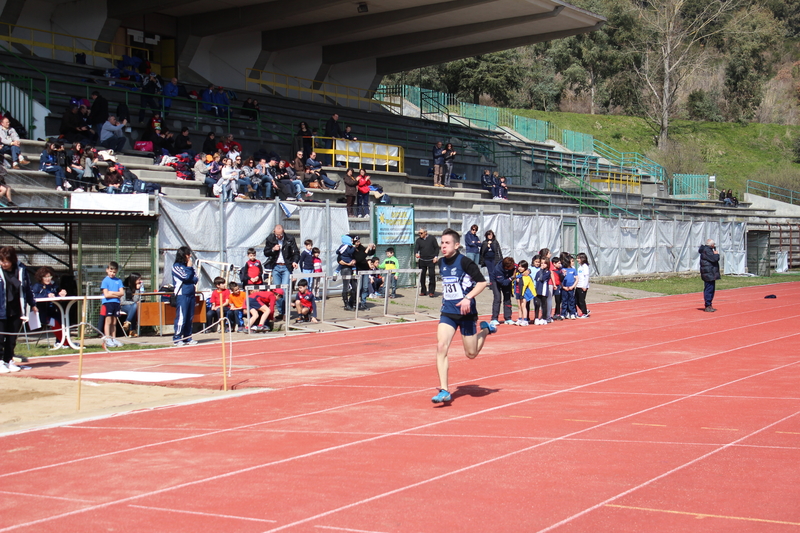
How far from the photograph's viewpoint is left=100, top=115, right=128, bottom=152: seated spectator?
2402 centimetres

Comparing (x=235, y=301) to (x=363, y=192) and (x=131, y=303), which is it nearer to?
(x=131, y=303)

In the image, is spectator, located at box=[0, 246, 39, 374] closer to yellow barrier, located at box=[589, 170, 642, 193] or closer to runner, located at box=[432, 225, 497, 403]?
runner, located at box=[432, 225, 497, 403]

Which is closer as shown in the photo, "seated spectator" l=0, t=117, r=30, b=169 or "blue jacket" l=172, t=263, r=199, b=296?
"blue jacket" l=172, t=263, r=199, b=296

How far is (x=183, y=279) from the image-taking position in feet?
57.3

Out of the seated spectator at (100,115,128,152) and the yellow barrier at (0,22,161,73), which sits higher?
the yellow barrier at (0,22,161,73)

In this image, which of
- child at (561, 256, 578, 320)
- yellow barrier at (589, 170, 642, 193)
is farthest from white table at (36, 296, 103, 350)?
yellow barrier at (589, 170, 642, 193)

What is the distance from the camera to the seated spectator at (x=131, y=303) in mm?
18641

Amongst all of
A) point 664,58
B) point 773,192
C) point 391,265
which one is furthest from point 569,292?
point 664,58

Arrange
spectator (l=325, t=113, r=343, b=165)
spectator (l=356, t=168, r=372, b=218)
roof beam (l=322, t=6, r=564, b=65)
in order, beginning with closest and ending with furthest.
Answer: spectator (l=356, t=168, r=372, b=218)
spectator (l=325, t=113, r=343, b=165)
roof beam (l=322, t=6, r=564, b=65)

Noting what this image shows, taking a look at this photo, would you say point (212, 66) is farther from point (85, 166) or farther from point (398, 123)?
point (85, 166)

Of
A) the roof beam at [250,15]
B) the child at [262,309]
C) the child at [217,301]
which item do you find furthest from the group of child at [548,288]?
the roof beam at [250,15]

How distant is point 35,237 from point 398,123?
2633 centimetres

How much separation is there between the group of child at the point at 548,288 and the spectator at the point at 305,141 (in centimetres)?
1192

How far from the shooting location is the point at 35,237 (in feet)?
59.5
